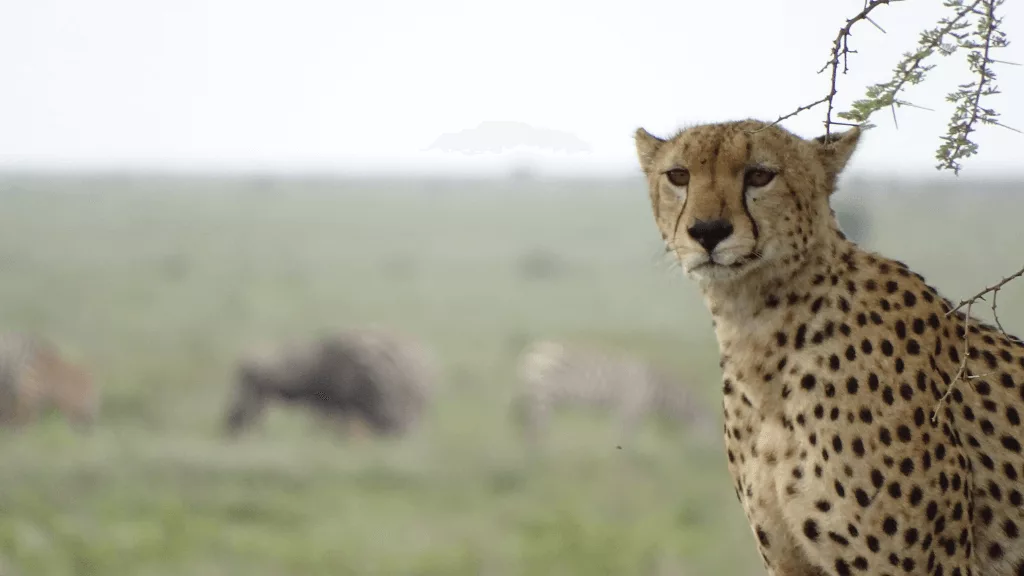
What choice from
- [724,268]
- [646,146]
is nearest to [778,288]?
[724,268]

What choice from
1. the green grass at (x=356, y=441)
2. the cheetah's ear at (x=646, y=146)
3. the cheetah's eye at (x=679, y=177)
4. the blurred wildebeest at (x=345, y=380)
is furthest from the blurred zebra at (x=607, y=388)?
the cheetah's eye at (x=679, y=177)

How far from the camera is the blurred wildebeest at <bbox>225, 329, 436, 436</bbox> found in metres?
8.59

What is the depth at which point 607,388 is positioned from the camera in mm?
8320

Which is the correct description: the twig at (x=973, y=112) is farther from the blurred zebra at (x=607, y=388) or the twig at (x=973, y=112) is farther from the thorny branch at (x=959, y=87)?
the blurred zebra at (x=607, y=388)

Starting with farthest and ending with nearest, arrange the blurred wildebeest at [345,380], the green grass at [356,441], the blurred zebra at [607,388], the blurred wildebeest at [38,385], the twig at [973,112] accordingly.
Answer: the blurred wildebeest at [345,380], the blurred zebra at [607,388], the blurred wildebeest at [38,385], the green grass at [356,441], the twig at [973,112]

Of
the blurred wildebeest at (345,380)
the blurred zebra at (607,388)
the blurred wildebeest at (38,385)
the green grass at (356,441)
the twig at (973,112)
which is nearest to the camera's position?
the twig at (973,112)

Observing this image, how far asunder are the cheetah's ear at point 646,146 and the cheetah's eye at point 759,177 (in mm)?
162

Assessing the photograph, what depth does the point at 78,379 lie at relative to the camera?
8.37 m

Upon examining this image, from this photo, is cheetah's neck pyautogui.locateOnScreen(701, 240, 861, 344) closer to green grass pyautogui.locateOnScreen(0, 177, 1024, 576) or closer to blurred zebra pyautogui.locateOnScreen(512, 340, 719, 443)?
green grass pyautogui.locateOnScreen(0, 177, 1024, 576)

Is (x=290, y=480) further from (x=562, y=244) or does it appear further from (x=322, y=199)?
(x=322, y=199)

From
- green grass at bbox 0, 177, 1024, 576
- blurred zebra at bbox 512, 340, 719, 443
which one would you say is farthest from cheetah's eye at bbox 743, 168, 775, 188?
blurred zebra at bbox 512, 340, 719, 443

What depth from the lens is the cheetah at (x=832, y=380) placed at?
1333 millimetres

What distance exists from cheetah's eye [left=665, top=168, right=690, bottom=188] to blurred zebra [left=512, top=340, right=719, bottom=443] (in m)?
6.85

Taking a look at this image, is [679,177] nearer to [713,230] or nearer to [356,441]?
[713,230]
